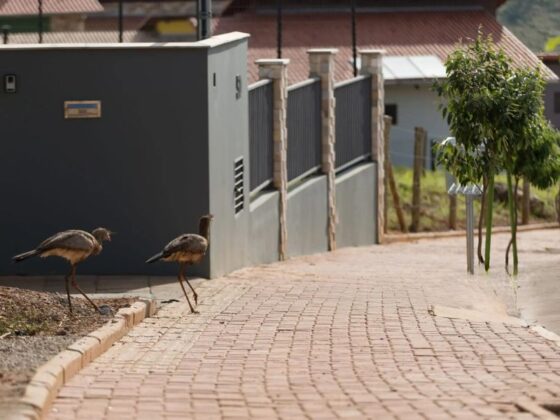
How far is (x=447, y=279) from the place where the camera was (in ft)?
57.8

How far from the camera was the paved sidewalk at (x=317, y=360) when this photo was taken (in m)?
8.78

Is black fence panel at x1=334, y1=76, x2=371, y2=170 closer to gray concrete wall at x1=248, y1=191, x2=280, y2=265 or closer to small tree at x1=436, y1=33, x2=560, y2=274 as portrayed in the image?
gray concrete wall at x1=248, y1=191, x2=280, y2=265

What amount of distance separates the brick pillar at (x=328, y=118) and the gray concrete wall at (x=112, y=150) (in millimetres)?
7681

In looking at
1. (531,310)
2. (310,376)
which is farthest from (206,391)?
(531,310)

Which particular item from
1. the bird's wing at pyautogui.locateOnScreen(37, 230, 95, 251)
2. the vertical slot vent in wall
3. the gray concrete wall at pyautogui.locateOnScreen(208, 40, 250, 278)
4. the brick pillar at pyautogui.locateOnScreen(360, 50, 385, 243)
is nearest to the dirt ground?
the bird's wing at pyautogui.locateOnScreen(37, 230, 95, 251)

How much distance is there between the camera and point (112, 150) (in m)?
15.6

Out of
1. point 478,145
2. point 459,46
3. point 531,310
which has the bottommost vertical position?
point 531,310

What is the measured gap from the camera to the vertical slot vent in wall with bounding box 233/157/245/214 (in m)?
17.7

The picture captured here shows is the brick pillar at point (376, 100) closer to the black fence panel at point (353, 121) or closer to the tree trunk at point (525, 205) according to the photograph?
the black fence panel at point (353, 121)

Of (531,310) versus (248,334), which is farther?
(531,310)

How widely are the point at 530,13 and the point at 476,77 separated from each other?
53069mm

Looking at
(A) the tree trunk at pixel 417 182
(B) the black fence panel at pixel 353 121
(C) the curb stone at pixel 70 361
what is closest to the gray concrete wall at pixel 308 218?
(B) the black fence panel at pixel 353 121

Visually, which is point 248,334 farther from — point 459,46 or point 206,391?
point 459,46

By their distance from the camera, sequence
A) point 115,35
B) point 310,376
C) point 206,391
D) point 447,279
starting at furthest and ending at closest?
point 115,35, point 447,279, point 310,376, point 206,391
